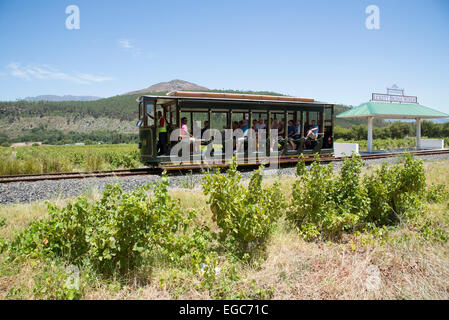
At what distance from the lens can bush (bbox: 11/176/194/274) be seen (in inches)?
125

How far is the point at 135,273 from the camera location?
3.43m

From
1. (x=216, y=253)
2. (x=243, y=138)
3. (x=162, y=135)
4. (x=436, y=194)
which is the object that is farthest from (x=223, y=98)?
(x=216, y=253)

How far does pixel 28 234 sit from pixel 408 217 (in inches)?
227

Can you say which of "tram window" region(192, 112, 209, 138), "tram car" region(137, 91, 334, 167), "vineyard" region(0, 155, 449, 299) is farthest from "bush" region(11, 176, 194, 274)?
"tram window" region(192, 112, 209, 138)

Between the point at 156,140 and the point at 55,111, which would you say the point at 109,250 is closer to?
the point at 156,140

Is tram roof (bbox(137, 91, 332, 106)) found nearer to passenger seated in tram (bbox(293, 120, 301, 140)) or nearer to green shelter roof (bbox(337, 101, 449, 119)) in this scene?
passenger seated in tram (bbox(293, 120, 301, 140))

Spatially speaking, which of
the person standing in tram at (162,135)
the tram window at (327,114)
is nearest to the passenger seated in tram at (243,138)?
the person standing in tram at (162,135)

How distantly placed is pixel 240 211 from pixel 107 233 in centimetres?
164

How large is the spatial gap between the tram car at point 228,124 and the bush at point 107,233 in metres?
6.33

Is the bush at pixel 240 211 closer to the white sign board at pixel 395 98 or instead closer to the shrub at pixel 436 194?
the shrub at pixel 436 194

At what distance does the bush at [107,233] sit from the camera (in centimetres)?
318

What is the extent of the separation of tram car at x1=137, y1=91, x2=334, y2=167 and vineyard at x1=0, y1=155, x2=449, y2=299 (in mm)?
5535

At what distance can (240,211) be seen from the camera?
12.8ft
